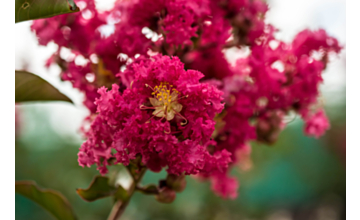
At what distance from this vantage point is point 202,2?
49 centimetres

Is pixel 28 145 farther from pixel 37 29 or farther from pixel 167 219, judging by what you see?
pixel 37 29

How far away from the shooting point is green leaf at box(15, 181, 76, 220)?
0.58 metres

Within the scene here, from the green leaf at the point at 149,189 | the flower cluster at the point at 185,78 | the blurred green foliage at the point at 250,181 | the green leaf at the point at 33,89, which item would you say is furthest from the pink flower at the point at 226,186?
the blurred green foliage at the point at 250,181

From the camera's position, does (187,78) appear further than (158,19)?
No

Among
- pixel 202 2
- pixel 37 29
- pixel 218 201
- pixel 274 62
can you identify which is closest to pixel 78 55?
pixel 37 29

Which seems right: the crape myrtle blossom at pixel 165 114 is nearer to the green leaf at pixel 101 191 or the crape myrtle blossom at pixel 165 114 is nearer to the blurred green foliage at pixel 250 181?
the green leaf at pixel 101 191

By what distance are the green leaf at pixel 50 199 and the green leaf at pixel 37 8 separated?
13.7 inches

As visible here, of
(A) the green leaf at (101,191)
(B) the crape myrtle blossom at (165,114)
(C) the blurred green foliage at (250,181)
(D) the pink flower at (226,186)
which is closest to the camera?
(B) the crape myrtle blossom at (165,114)

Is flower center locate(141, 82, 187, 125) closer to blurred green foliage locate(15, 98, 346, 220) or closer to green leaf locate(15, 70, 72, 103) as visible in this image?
green leaf locate(15, 70, 72, 103)

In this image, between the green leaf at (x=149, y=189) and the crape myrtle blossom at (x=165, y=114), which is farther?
the green leaf at (x=149, y=189)

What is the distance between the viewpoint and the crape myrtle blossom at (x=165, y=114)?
368mm

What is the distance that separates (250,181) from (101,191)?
9.65 feet

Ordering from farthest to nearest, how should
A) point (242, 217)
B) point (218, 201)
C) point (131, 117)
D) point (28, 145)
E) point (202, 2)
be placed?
point (242, 217) < point (218, 201) < point (28, 145) < point (202, 2) < point (131, 117)

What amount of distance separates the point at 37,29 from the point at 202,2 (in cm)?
34
